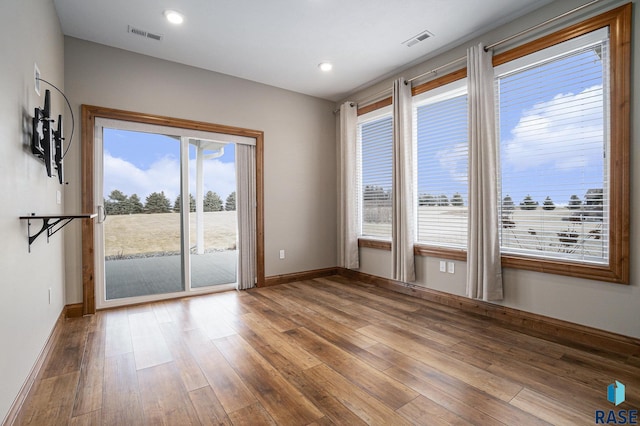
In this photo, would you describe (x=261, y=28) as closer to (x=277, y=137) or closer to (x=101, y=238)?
(x=277, y=137)

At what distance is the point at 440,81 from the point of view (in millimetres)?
3521

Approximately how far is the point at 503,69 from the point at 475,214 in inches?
57.1

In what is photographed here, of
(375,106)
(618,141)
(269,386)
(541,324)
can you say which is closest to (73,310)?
(269,386)

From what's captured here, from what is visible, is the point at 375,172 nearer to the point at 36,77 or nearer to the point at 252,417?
the point at 252,417

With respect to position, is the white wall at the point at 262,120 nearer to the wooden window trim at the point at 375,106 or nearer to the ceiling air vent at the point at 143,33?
the ceiling air vent at the point at 143,33

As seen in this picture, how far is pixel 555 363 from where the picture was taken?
7.11 ft

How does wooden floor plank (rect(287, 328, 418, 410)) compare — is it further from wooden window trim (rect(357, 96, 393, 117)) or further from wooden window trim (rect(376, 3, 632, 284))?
wooden window trim (rect(357, 96, 393, 117))

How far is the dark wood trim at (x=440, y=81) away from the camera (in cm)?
333

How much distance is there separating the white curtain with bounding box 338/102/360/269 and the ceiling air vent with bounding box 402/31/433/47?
1442 millimetres

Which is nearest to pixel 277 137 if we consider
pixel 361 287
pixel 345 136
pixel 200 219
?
pixel 345 136

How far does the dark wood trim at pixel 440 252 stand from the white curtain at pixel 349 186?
1.12m

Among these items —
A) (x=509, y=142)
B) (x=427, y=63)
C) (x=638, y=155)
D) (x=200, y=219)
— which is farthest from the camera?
(x=200, y=219)

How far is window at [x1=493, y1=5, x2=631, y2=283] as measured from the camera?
2.32 metres

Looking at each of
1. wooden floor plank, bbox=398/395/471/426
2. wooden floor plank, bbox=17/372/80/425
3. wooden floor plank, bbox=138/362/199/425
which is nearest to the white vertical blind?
wooden floor plank, bbox=398/395/471/426
